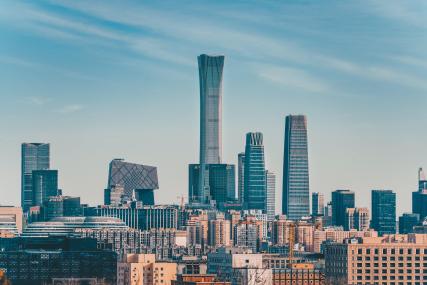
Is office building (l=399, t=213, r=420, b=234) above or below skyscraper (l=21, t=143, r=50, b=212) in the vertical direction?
below

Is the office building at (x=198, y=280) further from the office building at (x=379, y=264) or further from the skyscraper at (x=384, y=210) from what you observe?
the skyscraper at (x=384, y=210)

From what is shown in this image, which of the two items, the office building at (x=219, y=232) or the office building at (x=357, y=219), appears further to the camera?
the office building at (x=357, y=219)

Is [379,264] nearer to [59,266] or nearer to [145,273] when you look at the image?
[145,273]

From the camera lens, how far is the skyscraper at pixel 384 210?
6777 inches

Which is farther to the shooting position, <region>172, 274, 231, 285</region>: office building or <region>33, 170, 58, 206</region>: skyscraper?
<region>33, 170, 58, 206</region>: skyscraper

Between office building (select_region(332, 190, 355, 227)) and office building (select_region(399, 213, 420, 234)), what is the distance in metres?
16.2

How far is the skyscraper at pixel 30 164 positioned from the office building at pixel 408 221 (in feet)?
131

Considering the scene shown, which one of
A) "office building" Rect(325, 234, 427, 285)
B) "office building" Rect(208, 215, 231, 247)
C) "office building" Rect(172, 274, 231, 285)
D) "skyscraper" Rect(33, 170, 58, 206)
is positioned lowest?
"office building" Rect(172, 274, 231, 285)

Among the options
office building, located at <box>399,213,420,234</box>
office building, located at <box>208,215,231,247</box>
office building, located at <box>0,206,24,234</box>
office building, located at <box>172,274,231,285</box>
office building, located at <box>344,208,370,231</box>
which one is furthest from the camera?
office building, located at <box>344,208,370,231</box>

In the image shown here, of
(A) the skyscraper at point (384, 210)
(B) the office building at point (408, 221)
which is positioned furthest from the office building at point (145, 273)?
(A) the skyscraper at point (384, 210)

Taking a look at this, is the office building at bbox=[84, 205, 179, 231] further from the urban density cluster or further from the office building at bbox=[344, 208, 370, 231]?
the office building at bbox=[344, 208, 370, 231]

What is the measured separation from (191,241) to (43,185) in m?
21.7

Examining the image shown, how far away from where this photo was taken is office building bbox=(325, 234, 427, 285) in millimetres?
91250

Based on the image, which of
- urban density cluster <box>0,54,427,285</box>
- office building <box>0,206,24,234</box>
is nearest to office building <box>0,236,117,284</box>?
urban density cluster <box>0,54,427,285</box>
